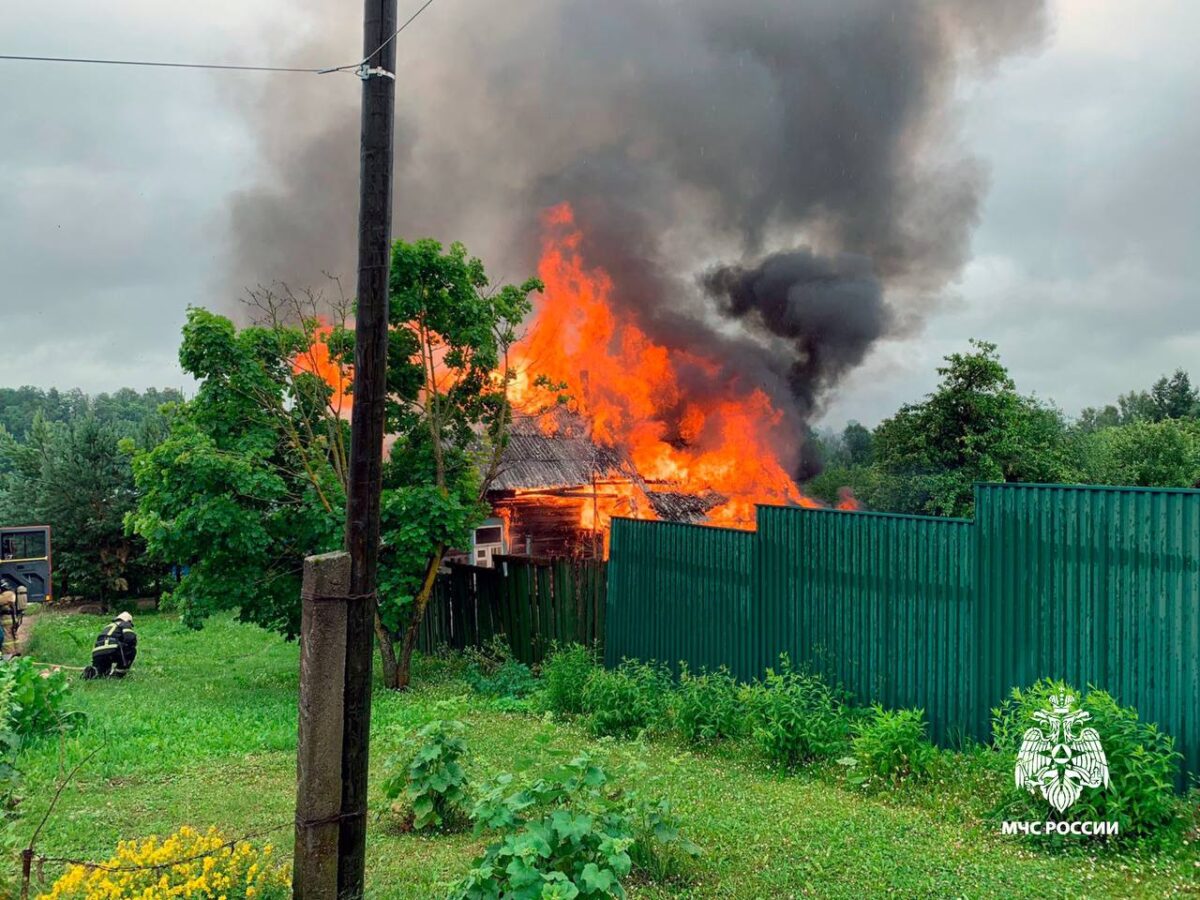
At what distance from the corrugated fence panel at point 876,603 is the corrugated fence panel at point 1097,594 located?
29 centimetres

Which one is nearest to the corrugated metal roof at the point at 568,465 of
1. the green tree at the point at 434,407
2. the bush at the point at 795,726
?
the green tree at the point at 434,407

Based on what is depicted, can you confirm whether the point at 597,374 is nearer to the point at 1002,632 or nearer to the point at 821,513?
the point at 821,513

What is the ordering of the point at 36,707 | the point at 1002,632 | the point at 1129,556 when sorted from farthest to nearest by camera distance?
the point at 36,707 < the point at 1002,632 < the point at 1129,556

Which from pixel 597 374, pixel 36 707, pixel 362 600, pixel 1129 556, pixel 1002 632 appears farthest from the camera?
pixel 597 374

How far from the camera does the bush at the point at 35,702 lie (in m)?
8.64

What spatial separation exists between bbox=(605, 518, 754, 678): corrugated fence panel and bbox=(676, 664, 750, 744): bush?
1.26 m

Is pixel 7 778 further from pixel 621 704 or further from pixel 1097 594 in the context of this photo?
pixel 1097 594

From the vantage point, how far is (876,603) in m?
8.73

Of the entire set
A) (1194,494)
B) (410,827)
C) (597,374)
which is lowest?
(410,827)

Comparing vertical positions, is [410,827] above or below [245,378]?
below

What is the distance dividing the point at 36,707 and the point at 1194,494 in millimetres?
11125

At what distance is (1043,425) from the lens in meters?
32.6

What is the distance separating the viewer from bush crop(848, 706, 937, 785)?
7141mm

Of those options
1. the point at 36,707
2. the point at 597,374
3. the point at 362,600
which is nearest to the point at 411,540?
the point at 36,707
